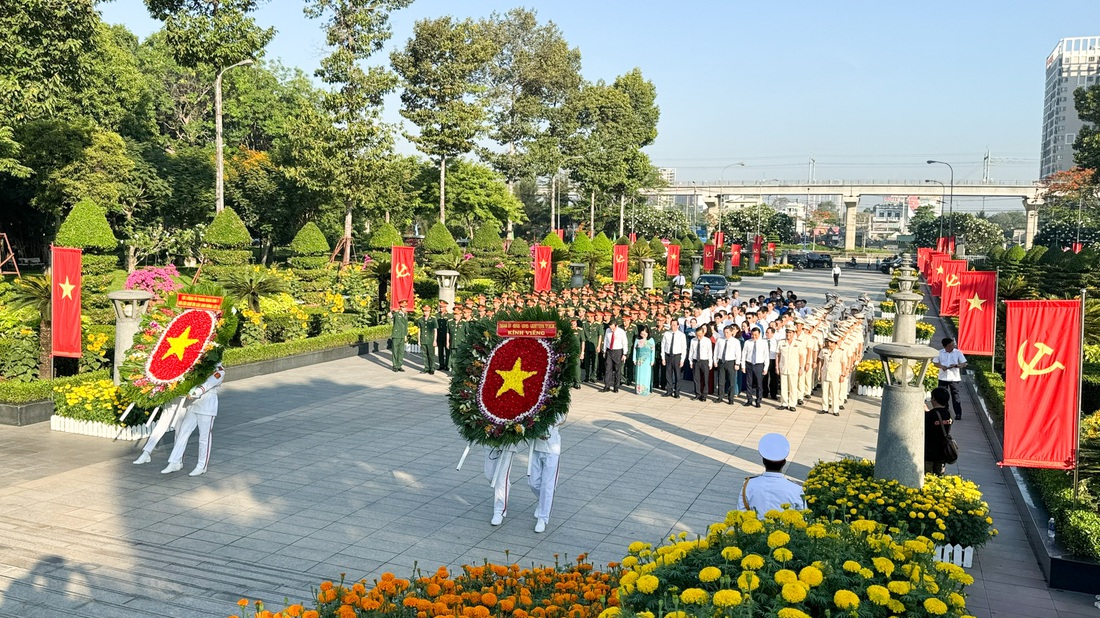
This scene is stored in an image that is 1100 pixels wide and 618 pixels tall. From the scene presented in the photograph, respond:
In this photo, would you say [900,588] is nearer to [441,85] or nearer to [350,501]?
[350,501]

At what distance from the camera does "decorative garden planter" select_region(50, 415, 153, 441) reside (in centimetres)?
1200

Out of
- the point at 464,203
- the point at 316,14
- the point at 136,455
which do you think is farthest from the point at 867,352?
the point at 464,203

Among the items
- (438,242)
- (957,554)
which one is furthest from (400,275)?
(957,554)

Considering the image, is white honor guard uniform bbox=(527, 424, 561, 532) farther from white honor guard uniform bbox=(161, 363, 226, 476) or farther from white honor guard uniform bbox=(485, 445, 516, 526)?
white honor guard uniform bbox=(161, 363, 226, 476)

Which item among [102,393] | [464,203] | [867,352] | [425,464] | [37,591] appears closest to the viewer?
[37,591]

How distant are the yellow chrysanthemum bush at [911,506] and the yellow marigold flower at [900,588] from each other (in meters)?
3.69

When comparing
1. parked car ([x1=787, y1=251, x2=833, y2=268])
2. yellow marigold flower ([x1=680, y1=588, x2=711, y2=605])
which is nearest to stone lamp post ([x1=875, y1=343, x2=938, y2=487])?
yellow marigold flower ([x1=680, y1=588, x2=711, y2=605])

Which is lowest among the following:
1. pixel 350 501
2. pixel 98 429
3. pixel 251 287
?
pixel 350 501

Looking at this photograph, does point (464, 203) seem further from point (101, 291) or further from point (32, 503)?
point (32, 503)

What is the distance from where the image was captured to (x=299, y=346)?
1881 centimetres

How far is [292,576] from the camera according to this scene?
24.3ft

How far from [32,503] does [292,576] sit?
3.63 m

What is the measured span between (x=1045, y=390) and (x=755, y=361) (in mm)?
6750

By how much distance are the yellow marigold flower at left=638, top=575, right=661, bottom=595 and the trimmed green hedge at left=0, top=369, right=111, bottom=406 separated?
11.7 meters
